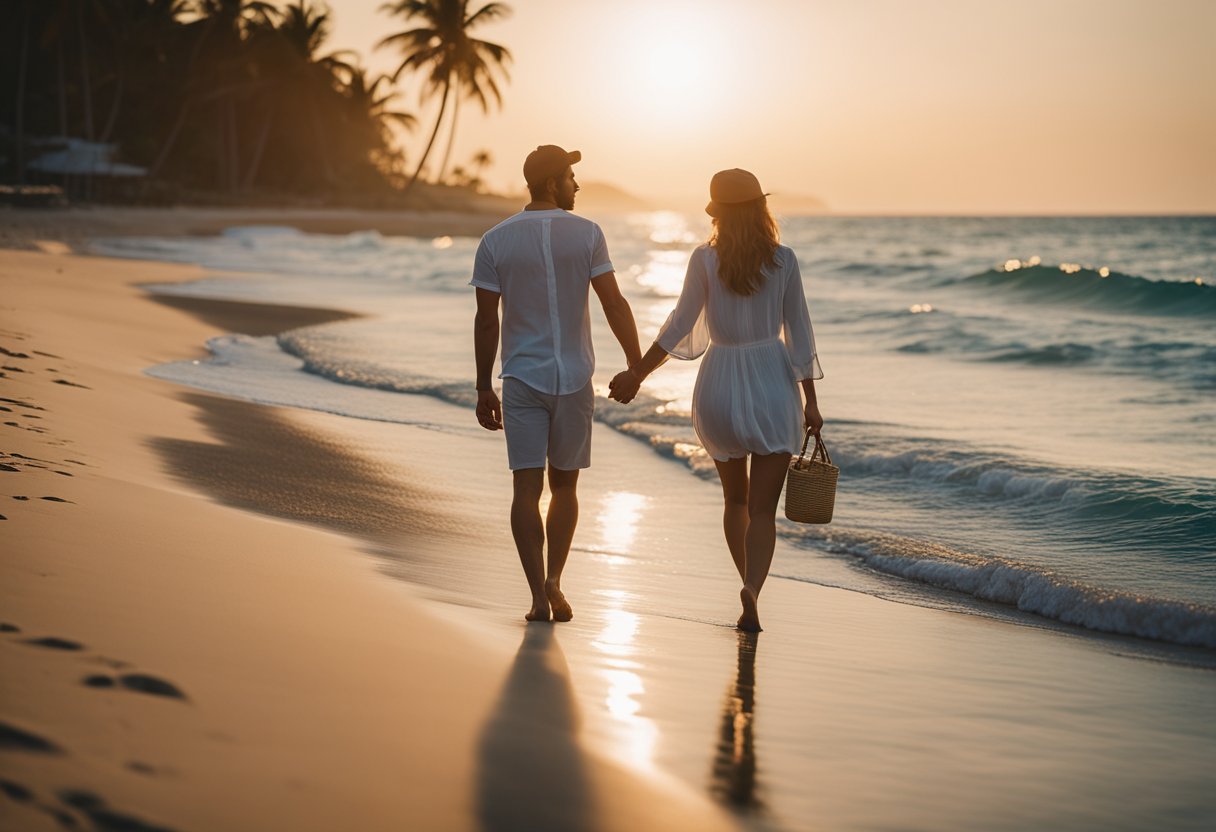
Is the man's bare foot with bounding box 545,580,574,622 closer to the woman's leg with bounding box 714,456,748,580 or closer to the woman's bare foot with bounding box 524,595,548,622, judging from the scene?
the woman's bare foot with bounding box 524,595,548,622

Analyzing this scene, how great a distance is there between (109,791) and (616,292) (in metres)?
2.56

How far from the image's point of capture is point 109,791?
7.04 ft

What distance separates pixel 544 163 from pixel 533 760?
230 centimetres

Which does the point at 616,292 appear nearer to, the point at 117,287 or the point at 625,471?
the point at 625,471

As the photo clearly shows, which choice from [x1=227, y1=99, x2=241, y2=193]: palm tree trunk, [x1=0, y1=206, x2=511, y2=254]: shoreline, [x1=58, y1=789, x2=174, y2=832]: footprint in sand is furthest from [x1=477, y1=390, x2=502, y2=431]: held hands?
[x1=227, y1=99, x2=241, y2=193]: palm tree trunk

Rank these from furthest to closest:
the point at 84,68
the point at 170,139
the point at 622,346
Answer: the point at 170,139 → the point at 84,68 → the point at 622,346

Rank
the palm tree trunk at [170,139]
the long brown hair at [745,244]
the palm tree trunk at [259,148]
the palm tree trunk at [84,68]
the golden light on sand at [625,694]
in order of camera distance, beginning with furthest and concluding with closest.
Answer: the palm tree trunk at [259,148]
the palm tree trunk at [170,139]
the palm tree trunk at [84,68]
the long brown hair at [745,244]
the golden light on sand at [625,694]

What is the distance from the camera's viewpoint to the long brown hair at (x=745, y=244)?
4406 mm

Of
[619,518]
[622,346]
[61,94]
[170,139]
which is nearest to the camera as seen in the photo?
[622,346]

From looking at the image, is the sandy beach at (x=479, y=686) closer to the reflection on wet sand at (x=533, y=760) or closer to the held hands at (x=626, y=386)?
the reflection on wet sand at (x=533, y=760)

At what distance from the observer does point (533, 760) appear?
274 cm

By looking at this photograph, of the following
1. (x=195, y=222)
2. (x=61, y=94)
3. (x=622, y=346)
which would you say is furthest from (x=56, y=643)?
(x=61, y=94)

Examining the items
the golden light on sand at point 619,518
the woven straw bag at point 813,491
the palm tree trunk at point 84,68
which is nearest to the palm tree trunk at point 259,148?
the palm tree trunk at point 84,68

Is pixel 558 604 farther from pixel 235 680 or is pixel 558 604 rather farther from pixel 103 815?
pixel 103 815
